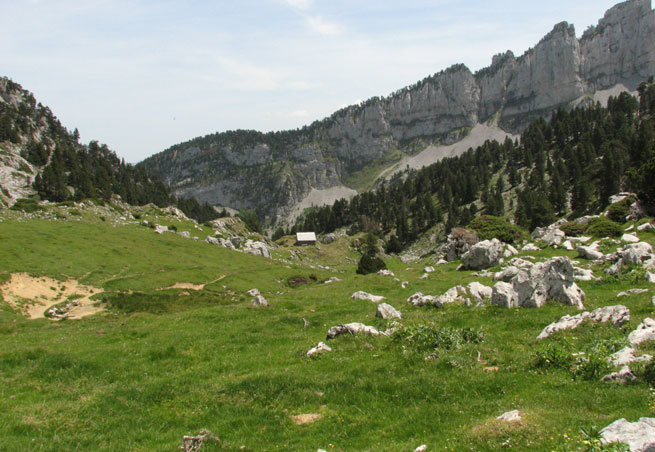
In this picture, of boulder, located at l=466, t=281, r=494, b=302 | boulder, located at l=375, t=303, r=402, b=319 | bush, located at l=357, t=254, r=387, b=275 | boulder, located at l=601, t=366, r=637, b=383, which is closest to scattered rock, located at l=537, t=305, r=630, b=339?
boulder, located at l=601, t=366, r=637, b=383

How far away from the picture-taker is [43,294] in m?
42.2

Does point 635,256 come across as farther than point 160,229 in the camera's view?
No

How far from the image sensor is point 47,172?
362 feet

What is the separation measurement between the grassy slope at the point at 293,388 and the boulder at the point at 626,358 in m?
1.24

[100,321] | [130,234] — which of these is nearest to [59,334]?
[100,321]

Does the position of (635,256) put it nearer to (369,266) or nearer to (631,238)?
(631,238)

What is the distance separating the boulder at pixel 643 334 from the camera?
42.1 feet

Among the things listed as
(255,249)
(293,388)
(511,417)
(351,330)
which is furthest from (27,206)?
(511,417)

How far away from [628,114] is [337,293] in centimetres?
17266

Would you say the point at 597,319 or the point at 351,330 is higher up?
the point at 597,319

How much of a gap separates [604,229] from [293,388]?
50.2m

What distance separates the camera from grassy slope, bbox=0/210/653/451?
10.0m

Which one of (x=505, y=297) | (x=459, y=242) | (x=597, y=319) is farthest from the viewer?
(x=459, y=242)

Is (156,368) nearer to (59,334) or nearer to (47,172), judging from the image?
(59,334)
